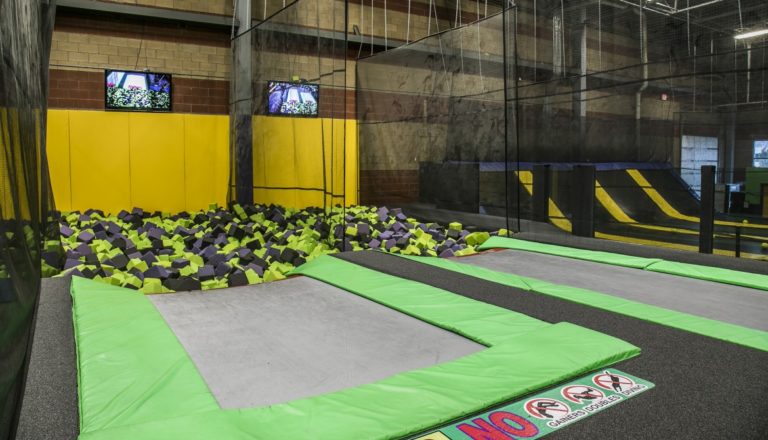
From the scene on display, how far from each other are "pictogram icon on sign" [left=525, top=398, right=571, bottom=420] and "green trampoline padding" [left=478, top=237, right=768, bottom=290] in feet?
6.26

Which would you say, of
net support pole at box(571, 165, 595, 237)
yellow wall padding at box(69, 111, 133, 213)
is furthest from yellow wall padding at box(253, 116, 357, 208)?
net support pole at box(571, 165, 595, 237)

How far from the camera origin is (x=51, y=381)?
4.94ft

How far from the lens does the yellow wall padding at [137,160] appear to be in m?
5.88

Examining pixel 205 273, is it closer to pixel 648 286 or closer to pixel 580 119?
pixel 648 286

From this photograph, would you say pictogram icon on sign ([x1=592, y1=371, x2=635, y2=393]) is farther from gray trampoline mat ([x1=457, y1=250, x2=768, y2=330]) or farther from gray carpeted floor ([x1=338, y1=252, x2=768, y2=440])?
gray trampoline mat ([x1=457, y1=250, x2=768, y2=330])

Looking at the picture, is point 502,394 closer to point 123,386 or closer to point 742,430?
point 742,430

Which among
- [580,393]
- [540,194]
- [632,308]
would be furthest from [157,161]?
[580,393]

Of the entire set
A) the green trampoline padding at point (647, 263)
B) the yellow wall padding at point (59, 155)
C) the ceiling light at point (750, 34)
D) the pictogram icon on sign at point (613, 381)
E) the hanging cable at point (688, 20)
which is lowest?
the pictogram icon on sign at point (613, 381)

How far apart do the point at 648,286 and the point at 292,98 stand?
11.7 ft

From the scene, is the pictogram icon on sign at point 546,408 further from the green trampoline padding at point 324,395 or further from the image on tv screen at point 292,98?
the image on tv screen at point 292,98

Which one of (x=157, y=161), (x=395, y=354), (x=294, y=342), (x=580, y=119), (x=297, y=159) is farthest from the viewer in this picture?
(x=580, y=119)

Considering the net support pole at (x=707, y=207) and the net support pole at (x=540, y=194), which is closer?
the net support pole at (x=707, y=207)

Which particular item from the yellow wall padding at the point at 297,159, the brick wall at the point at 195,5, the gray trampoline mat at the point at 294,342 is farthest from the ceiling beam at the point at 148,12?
the gray trampoline mat at the point at 294,342

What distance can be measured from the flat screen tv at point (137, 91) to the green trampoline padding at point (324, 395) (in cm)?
447
